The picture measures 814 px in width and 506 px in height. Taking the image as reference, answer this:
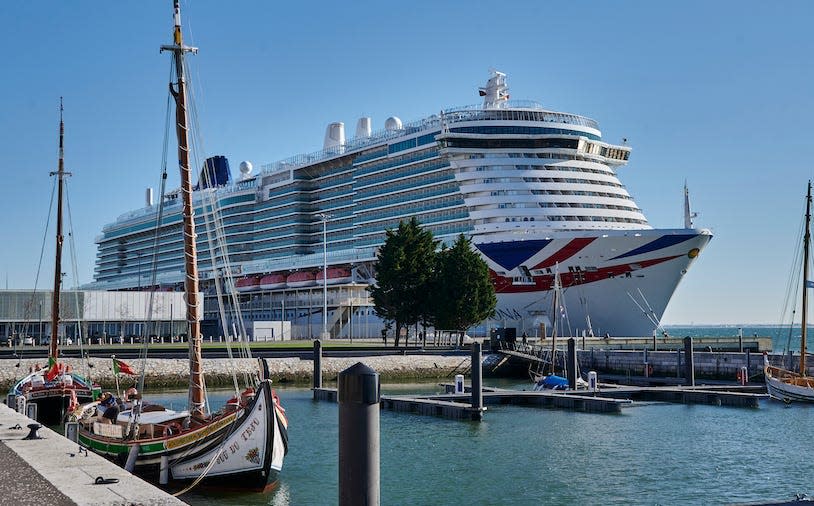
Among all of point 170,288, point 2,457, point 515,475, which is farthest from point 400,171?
point 2,457

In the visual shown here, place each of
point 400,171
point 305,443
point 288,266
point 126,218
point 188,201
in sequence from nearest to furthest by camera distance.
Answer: point 188,201 → point 305,443 → point 400,171 → point 288,266 → point 126,218

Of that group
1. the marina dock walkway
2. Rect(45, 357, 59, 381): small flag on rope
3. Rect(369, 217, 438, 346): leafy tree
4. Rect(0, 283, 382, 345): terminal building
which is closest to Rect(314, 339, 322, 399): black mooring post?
Rect(45, 357, 59, 381): small flag on rope

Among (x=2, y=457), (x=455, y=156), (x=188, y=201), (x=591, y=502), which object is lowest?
(x=591, y=502)

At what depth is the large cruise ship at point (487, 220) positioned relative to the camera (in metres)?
59.5

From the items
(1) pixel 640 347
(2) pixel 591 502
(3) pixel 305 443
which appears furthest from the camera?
(1) pixel 640 347

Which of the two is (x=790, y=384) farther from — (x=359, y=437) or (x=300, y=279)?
(x=300, y=279)

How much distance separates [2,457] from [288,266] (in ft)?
245

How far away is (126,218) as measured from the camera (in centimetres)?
12469

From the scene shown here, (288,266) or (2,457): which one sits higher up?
(288,266)

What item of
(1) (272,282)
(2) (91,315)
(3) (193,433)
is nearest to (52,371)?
(3) (193,433)

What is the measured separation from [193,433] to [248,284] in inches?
3020

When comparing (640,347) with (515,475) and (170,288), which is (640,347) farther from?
(170,288)

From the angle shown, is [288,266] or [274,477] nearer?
[274,477]

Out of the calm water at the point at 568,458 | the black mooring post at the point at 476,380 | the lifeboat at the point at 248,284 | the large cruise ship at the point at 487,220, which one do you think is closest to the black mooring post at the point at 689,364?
the calm water at the point at 568,458
